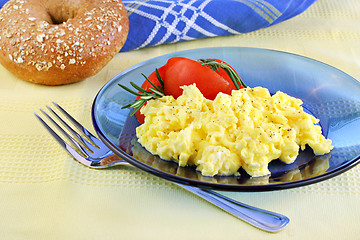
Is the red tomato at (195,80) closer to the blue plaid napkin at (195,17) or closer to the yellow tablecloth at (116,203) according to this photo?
the yellow tablecloth at (116,203)

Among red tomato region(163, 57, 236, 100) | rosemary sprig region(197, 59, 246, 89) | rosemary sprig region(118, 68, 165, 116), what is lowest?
rosemary sprig region(118, 68, 165, 116)

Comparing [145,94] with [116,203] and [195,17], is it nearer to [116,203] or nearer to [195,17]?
[116,203]

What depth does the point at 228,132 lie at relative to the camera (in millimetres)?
854

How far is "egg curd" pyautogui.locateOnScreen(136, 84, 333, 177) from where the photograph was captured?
0.81 metres

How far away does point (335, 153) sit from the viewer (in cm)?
87

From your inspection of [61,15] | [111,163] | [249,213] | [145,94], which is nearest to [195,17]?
[61,15]

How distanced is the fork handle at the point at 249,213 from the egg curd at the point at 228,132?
0.26ft

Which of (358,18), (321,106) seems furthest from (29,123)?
(358,18)

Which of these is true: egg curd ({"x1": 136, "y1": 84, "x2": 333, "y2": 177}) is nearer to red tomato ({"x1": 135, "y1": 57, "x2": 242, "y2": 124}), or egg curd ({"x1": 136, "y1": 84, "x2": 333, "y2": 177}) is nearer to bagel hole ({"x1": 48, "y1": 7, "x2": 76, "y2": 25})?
red tomato ({"x1": 135, "y1": 57, "x2": 242, "y2": 124})

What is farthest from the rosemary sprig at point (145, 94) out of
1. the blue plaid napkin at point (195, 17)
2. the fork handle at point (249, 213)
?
the blue plaid napkin at point (195, 17)

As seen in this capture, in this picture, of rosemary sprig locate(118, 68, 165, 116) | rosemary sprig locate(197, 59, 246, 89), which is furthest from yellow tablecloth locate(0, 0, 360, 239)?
rosemary sprig locate(197, 59, 246, 89)

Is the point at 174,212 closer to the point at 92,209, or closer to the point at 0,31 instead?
the point at 92,209

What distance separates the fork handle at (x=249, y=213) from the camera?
0.82 m

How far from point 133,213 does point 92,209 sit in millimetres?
85
